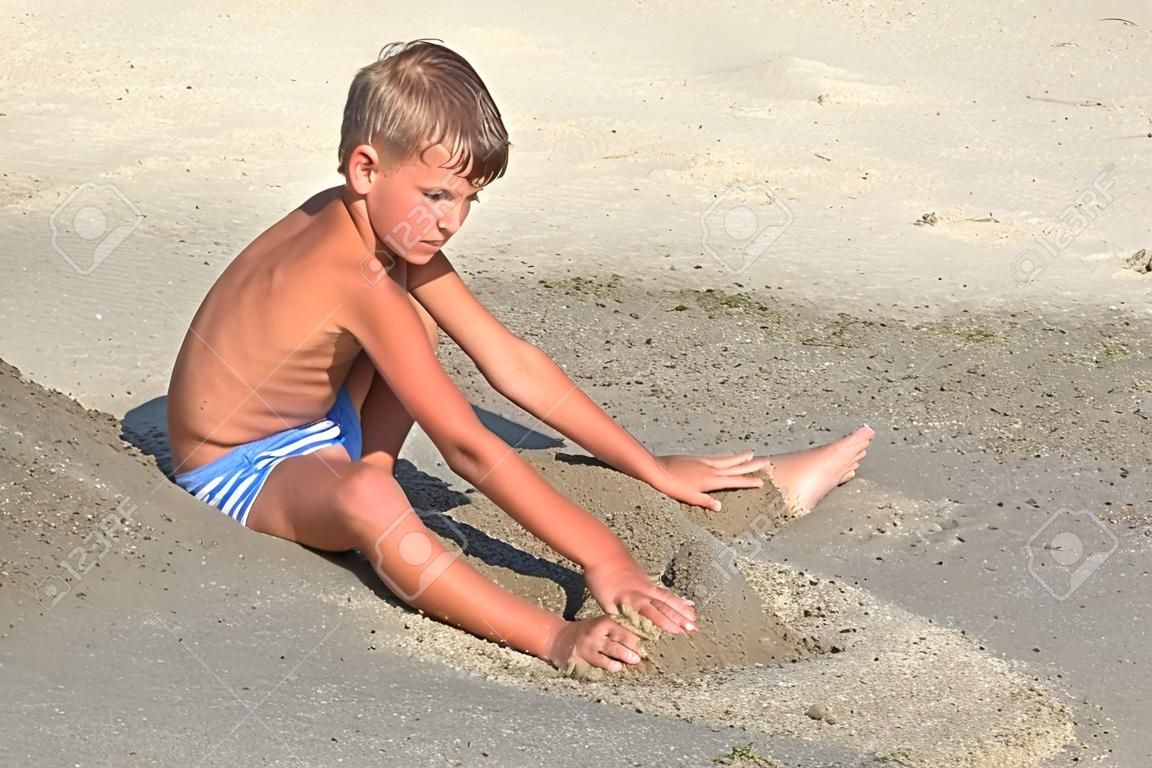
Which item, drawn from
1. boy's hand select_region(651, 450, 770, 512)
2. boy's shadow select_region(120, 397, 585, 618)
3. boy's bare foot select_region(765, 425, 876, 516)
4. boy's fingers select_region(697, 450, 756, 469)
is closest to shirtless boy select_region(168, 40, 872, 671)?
boy's shadow select_region(120, 397, 585, 618)

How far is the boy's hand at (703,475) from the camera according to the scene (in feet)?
12.3

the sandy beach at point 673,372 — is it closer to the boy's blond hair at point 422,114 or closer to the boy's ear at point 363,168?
the boy's ear at point 363,168

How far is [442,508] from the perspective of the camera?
3715 millimetres

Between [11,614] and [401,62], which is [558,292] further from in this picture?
[11,614]

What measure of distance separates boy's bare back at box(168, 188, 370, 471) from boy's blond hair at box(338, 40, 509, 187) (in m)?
0.22

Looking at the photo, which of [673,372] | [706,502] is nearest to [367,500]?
[706,502]

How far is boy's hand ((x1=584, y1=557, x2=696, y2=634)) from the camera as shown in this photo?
115 inches

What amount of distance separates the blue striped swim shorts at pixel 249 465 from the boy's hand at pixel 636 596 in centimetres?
71

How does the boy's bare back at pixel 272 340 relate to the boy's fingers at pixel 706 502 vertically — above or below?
above

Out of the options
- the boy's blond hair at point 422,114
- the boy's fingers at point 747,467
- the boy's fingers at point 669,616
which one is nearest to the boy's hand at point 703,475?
the boy's fingers at point 747,467

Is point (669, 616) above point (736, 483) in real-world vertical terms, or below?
above

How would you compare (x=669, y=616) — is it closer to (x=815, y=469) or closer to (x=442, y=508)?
(x=442, y=508)

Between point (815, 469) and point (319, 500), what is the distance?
1.37 meters

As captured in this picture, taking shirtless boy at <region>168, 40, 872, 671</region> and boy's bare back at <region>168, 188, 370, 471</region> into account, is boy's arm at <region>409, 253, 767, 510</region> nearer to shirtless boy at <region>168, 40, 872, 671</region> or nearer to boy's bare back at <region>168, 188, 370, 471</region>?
shirtless boy at <region>168, 40, 872, 671</region>
